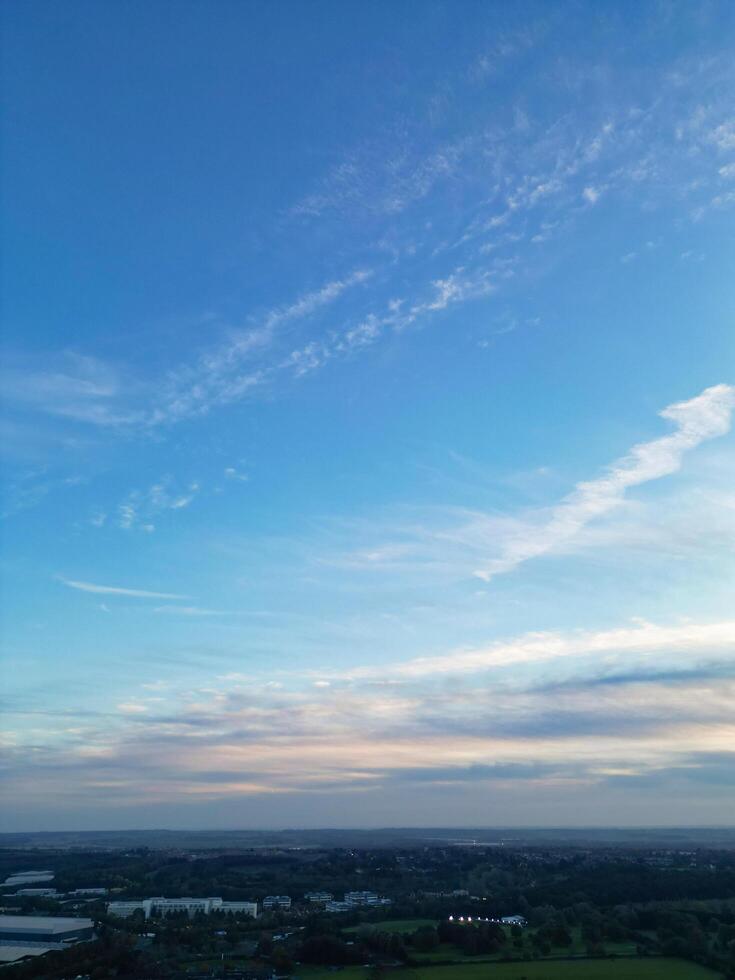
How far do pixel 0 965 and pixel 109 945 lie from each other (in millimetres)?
5323

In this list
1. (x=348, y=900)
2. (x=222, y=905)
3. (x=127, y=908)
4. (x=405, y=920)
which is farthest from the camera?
(x=348, y=900)

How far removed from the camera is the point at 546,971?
122 ft

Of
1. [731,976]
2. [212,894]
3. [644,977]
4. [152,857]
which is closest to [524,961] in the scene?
[644,977]

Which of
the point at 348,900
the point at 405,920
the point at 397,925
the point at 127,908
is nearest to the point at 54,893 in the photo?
the point at 127,908

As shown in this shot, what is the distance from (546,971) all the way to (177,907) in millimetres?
36421

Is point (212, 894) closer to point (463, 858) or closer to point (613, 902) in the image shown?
point (613, 902)

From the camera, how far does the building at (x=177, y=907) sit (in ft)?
194

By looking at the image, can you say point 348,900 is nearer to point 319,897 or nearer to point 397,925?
point 319,897

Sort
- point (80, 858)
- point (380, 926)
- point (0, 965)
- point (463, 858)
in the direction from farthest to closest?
point (80, 858) < point (463, 858) < point (380, 926) < point (0, 965)

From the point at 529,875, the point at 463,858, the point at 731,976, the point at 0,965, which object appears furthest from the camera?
the point at 463,858

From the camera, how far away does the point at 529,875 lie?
8031 centimetres

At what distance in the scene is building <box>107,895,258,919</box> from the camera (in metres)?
59.1

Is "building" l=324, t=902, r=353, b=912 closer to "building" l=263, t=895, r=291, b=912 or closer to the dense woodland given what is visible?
the dense woodland

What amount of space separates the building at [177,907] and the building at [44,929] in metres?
4.28
